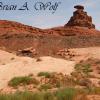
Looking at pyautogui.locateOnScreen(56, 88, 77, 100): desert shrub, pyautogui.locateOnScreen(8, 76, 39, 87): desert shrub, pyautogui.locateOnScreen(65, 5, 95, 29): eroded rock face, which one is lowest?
pyautogui.locateOnScreen(8, 76, 39, 87): desert shrub

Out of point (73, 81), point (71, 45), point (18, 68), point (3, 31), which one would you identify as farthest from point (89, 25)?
point (73, 81)

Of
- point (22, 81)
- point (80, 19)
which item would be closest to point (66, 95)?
point (22, 81)

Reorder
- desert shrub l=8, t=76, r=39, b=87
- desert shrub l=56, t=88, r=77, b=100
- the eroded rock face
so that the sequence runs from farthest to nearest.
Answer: the eroded rock face < desert shrub l=8, t=76, r=39, b=87 < desert shrub l=56, t=88, r=77, b=100

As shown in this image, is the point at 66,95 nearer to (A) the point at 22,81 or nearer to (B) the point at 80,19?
(A) the point at 22,81

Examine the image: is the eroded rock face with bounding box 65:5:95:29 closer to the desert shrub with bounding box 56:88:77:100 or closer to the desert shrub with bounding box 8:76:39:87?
the desert shrub with bounding box 8:76:39:87

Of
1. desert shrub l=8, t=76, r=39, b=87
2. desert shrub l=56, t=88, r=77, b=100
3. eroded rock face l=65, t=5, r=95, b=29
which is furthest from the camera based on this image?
eroded rock face l=65, t=5, r=95, b=29

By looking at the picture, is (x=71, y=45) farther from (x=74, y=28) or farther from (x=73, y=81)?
(x=73, y=81)

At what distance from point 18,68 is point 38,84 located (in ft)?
22.6

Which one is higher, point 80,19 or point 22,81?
point 80,19

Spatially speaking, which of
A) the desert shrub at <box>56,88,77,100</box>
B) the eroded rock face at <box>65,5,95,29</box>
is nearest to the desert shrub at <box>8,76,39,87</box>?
the desert shrub at <box>56,88,77,100</box>

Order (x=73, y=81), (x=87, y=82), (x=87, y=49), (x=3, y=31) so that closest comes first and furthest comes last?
(x=87, y=82) < (x=73, y=81) < (x=87, y=49) < (x=3, y=31)

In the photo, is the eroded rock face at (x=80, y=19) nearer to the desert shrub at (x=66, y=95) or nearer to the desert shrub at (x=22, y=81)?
the desert shrub at (x=22, y=81)

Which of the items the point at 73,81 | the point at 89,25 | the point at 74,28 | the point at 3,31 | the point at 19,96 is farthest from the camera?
the point at 89,25

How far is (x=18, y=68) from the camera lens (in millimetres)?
26734
